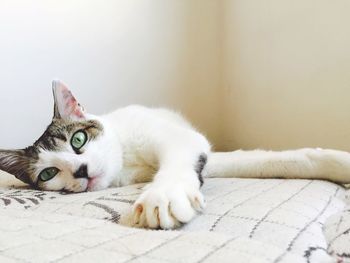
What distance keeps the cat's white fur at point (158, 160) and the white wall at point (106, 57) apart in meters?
0.45

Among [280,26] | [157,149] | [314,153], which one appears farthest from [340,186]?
[280,26]

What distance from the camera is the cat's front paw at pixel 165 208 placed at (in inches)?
26.3

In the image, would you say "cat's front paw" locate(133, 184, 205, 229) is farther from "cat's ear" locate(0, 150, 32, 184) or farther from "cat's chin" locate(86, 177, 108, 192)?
"cat's ear" locate(0, 150, 32, 184)

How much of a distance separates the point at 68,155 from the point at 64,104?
20 cm

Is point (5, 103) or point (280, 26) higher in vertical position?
point (280, 26)

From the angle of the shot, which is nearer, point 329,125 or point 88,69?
point 329,125

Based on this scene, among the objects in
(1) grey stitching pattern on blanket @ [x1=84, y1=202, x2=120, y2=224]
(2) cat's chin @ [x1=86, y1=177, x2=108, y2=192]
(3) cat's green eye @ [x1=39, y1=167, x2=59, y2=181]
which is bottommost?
(2) cat's chin @ [x1=86, y1=177, x2=108, y2=192]

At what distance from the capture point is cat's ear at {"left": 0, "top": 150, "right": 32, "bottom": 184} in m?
1.19

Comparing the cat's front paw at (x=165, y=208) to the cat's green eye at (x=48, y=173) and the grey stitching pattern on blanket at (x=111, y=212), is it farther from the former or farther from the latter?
the cat's green eye at (x=48, y=173)

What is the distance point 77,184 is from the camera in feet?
3.67

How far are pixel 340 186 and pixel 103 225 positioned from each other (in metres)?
0.72

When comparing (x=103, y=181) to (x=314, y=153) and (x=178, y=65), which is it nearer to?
(x=314, y=153)

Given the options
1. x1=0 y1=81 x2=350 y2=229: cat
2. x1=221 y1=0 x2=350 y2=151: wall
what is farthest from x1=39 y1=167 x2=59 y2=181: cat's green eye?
x1=221 y1=0 x2=350 y2=151: wall

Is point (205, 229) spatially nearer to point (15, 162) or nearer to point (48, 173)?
point (48, 173)
